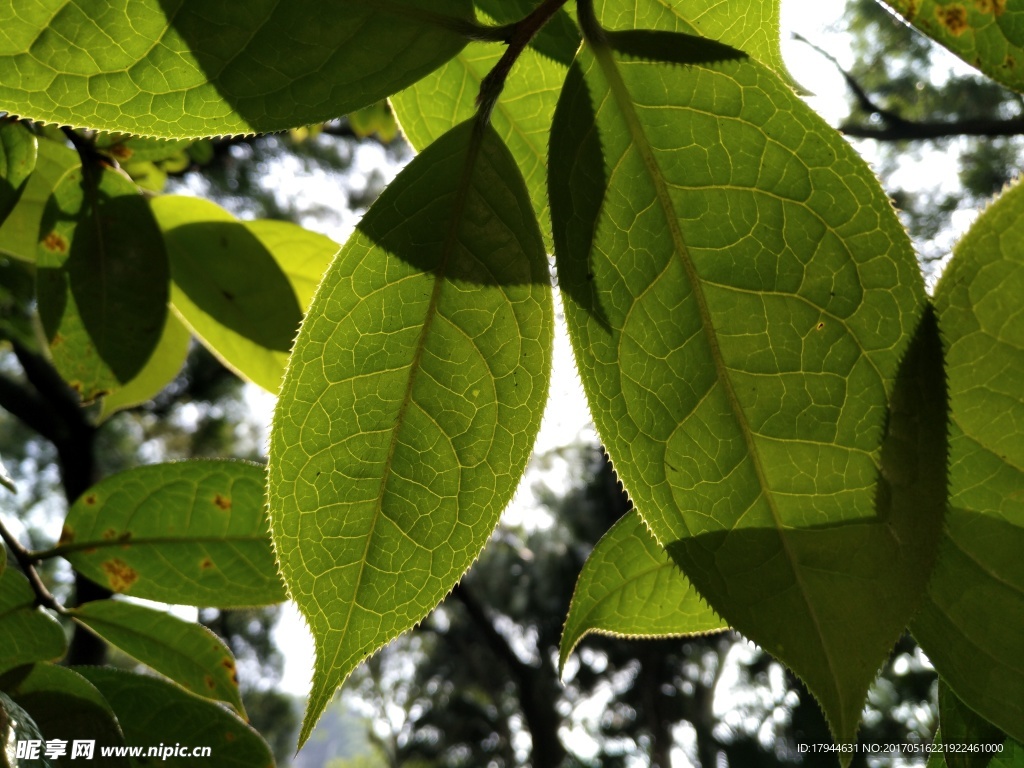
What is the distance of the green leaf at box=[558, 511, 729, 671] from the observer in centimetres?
64

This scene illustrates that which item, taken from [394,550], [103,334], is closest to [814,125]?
[394,550]

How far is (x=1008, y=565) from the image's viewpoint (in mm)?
451

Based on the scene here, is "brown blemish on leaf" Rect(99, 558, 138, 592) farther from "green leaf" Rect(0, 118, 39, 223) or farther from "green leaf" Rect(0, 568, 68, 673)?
"green leaf" Rect(0, 118, 39, 223)

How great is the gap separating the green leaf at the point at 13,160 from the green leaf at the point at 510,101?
0.41 m

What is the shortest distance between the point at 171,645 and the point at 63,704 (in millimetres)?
215

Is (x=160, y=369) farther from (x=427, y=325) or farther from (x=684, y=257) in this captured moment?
(x=684, y=257)

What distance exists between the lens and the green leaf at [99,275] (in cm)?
88

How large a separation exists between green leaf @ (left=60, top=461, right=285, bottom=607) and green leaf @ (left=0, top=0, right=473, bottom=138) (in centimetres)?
52

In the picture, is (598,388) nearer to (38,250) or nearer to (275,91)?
(275,91)

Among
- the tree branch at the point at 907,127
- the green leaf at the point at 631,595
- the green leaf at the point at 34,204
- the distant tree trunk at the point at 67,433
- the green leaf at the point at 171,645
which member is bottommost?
the green leaf at the point at 631,595

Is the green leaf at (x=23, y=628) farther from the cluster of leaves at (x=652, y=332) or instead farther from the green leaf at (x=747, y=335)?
the green leaf at (x=747, y=335)

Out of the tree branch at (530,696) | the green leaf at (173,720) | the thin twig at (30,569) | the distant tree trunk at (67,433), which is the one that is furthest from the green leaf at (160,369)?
the tree branch at (530,696)

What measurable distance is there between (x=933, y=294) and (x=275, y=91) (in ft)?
1.28

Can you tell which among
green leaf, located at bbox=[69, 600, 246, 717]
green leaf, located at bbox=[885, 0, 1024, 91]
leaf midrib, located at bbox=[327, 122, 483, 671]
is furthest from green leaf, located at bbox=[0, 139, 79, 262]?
green leaf, located at bbox=[885, 0, 1024, 91]
